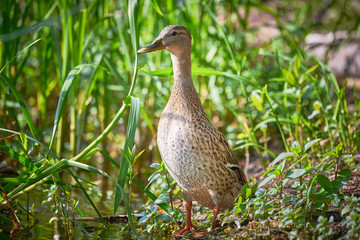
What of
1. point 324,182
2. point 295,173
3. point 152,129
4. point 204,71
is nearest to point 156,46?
point 204,71

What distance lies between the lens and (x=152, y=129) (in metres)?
4.11

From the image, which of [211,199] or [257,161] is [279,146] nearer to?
[257,161]

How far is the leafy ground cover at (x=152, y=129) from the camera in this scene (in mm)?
2848

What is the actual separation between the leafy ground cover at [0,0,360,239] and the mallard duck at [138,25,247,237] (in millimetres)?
125

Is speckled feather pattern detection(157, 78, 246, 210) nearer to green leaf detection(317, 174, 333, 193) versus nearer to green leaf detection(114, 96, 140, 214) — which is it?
green leaf detection(114, 96, 140, 214)

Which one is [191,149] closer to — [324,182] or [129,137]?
[129,137]

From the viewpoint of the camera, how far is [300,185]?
9.99 ft

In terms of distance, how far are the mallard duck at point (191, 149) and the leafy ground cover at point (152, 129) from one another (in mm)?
125

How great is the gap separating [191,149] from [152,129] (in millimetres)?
1113

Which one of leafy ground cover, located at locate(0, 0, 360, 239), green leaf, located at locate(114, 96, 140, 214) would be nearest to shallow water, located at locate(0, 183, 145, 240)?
leafy ground cover, located at locate(0, 0, 360, 239)

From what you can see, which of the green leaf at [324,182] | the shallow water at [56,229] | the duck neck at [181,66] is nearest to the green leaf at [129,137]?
the shallow water at [56,229]

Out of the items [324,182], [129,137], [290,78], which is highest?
[290,78]

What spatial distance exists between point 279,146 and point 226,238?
8.01ft

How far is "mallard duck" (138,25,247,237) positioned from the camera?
10.0 feet
